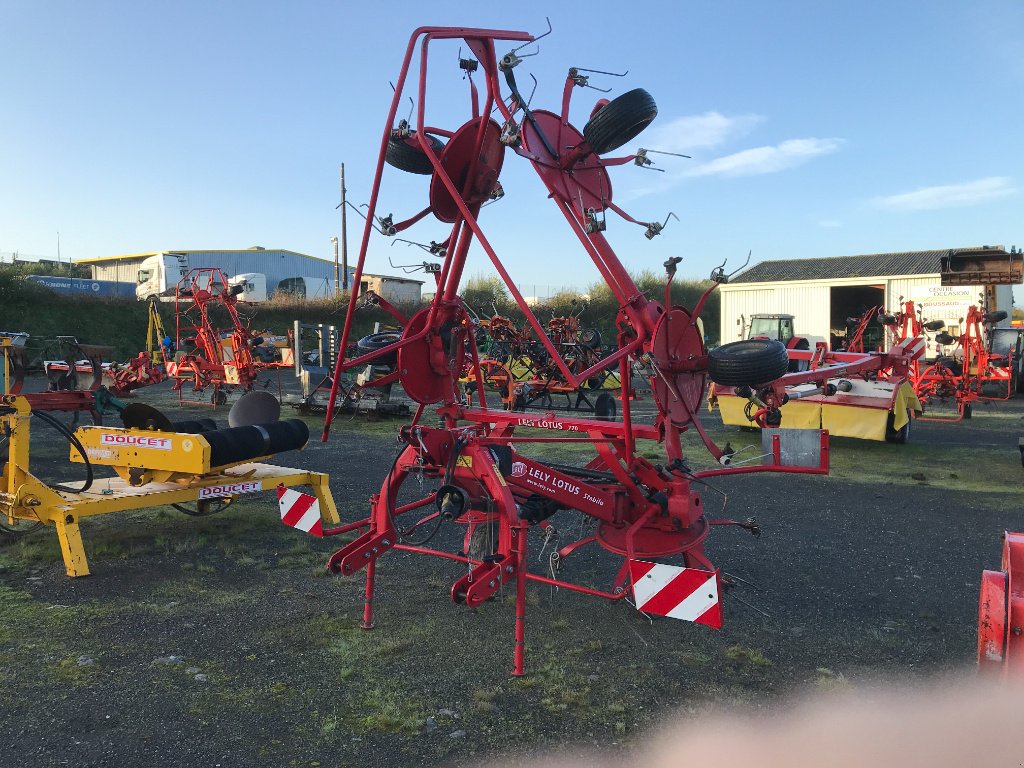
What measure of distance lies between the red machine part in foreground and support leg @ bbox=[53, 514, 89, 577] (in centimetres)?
548

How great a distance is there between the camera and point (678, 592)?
3.78 meters

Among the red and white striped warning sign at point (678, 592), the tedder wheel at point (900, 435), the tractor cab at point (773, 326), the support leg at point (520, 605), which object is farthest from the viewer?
the tractor cab at point (773, 326)

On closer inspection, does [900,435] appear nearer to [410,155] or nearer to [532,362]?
[532,362]

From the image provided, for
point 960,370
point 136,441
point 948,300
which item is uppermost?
point 948,300

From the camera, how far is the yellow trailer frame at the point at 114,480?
214 inches

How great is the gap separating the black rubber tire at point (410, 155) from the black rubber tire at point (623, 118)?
3.44ft

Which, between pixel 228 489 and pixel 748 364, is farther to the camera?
pixel 228 489

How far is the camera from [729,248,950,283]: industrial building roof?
31656 mm

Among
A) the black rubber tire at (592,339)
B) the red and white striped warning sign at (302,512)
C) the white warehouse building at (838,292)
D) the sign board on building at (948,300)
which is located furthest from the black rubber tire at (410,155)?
the sign board on building at (948,300)

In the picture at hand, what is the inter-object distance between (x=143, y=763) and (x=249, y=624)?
1451 millimetres

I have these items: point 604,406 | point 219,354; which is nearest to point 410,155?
point 604,406

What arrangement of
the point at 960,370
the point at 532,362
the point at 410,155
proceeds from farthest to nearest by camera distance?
the point at 532,362 < the point at 960,370 < the point at 410,155

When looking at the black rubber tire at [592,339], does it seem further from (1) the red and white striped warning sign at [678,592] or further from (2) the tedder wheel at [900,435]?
(1) the red and white striped warning sign at [678,592]

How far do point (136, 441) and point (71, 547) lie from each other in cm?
98
